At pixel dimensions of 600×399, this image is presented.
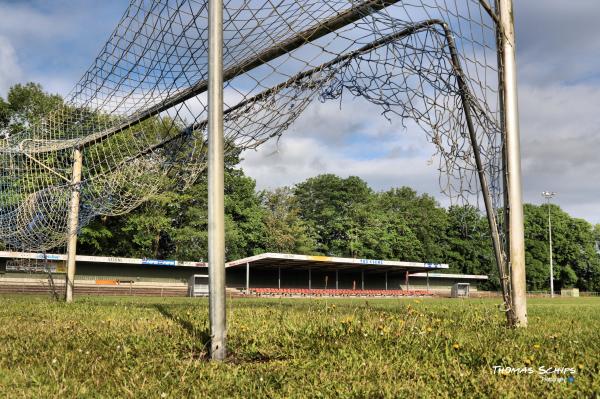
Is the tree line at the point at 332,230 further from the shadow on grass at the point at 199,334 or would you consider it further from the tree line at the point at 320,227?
the shadow on grass at the point at 199,334

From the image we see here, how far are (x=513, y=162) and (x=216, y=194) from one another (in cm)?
313

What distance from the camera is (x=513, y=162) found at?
18.0ft

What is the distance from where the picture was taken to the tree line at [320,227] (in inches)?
1713

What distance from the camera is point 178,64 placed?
6.67m

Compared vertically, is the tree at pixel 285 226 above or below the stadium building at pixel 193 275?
above

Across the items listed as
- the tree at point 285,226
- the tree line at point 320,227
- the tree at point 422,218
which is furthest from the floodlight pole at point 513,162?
the tree at point 422,218

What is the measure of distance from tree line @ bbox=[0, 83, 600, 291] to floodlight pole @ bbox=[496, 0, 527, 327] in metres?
28.2

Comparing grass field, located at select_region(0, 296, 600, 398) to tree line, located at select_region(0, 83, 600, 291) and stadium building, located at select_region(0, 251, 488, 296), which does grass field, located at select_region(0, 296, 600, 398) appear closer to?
stadium building, located at select_region(0, 251, 488, 296)

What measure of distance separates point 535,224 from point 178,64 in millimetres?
77989

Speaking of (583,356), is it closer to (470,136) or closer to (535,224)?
(470,136)

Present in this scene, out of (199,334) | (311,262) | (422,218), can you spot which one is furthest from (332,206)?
(199,334)

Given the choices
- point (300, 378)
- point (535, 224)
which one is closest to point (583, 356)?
point (300, 378)

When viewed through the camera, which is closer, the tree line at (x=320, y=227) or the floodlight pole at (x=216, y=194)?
the floodlight pole at (x=216, y=194)

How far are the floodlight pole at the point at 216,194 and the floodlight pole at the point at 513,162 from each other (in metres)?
2.98
